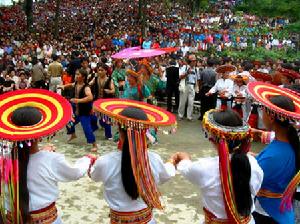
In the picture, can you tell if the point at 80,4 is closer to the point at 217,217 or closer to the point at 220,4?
the point at 220,4

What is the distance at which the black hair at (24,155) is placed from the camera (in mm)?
3268

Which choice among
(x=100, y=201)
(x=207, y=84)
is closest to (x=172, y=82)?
(x=207, y=84)

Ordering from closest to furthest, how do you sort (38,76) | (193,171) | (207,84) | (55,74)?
(193,171) → (207,84) → (55,74) → (38,76)

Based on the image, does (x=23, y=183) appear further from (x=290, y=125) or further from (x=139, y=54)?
(x=139, y=54)

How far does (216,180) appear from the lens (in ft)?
10.6

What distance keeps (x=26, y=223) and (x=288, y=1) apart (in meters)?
40.5

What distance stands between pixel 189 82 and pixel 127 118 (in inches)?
283

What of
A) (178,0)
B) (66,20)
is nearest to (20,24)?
(66,20)

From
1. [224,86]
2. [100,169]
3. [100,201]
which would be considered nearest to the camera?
[100,169]

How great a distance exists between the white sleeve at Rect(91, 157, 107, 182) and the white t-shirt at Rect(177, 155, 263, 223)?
0.65 meters

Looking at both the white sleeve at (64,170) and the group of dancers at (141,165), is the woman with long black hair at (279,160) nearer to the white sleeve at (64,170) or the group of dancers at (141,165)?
the group of dancers at (141,165)

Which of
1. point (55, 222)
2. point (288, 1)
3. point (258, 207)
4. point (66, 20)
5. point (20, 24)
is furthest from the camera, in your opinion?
point (288, 1)

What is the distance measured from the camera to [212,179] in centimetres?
325

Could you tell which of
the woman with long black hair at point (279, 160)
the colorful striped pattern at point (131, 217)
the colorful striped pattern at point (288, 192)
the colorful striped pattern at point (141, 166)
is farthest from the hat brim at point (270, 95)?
the colorful striped pattern at point (131, 217)
